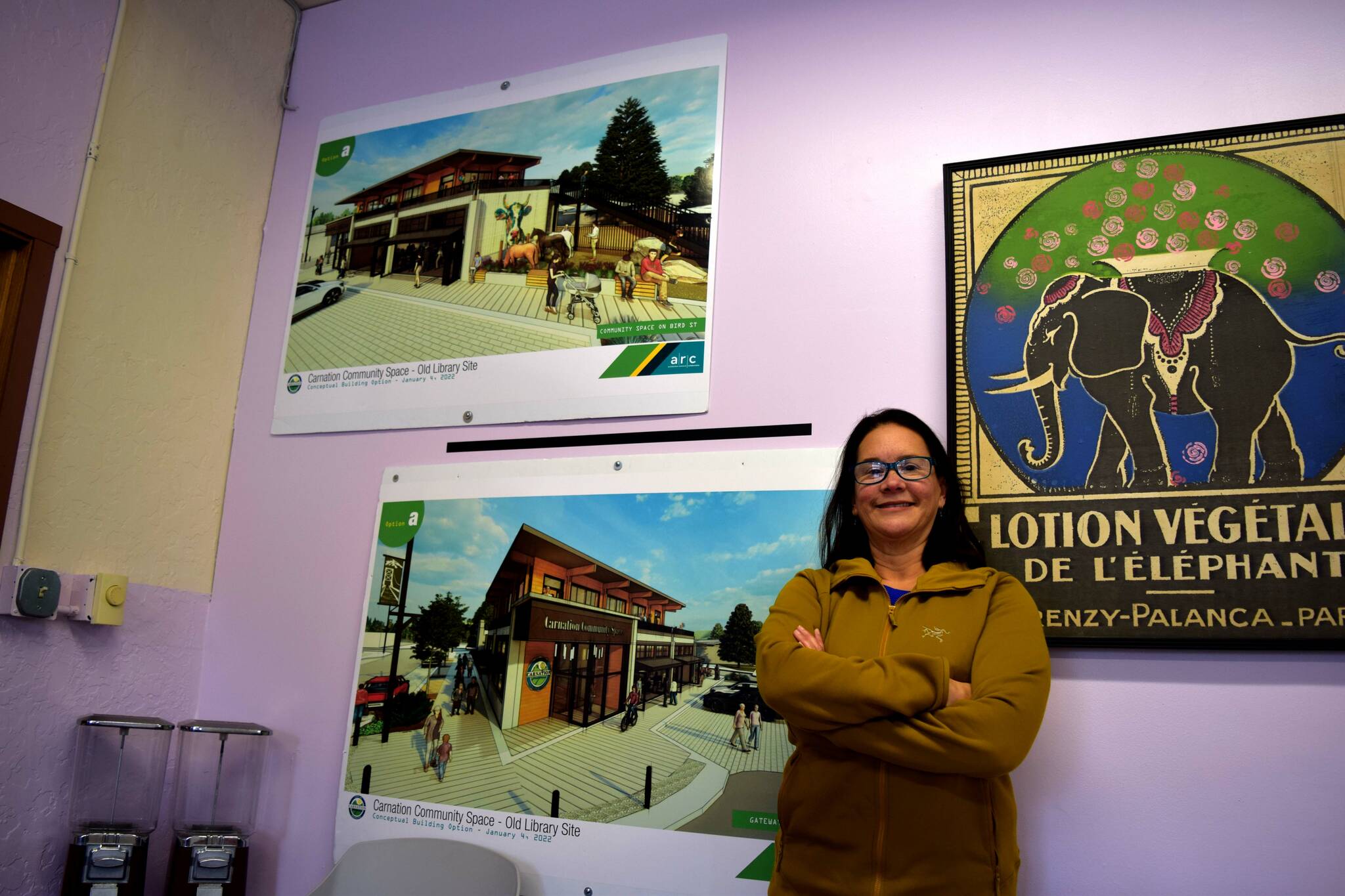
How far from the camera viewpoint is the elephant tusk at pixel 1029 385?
189 cm

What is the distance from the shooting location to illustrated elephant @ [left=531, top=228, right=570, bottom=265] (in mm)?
2408

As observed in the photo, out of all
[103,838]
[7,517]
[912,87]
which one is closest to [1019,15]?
[912,87]

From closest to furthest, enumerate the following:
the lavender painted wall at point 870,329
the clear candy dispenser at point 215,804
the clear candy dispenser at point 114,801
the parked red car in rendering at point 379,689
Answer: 1. the lavender painted wall at point 870,329
2. the clear candy dispenser at point 114,801
3. the clear candy dispenser at point 215,804
4. the parked red car in rendering at point 379,689

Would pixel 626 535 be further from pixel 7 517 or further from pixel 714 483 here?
pixel 7 517

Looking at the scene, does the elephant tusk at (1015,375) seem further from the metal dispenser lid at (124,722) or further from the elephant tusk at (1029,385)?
the metal dispenser lid at (124,722)

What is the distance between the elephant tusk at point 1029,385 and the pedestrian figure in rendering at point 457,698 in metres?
1.39

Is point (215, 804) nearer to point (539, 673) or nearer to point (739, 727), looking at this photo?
point (539, 673)

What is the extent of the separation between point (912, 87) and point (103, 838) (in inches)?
97.9

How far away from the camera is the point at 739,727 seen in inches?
76.2

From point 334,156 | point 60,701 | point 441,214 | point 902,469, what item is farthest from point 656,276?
point 60,701

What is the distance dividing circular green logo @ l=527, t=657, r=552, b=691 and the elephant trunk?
3.77 feet

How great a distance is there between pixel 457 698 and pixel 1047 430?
146 centimetres

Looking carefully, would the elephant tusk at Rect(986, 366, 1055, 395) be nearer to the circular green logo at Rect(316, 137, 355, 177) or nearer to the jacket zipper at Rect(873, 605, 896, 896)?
the jacket zipper at Rect(873, 605, 896, 896)

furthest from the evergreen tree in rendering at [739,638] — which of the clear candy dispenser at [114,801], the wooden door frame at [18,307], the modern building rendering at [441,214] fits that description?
the wooden door frame at [18,307]
